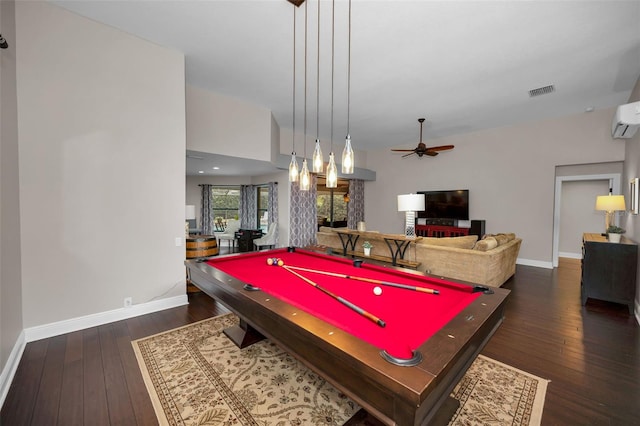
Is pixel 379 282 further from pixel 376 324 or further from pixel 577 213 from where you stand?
pixel 577 213

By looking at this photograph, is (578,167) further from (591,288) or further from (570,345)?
(570,345)

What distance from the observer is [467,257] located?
12.8 feet

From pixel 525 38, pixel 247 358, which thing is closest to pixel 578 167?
pixel 525 38

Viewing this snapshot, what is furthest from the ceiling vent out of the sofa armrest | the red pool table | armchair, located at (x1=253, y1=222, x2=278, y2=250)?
armchair, located at (x1=253, y1=222, x2=278, y2=250)

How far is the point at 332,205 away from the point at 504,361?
6710 millimetres

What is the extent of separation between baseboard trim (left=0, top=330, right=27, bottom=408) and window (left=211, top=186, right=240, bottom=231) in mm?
6697

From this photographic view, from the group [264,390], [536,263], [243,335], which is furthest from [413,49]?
[536,263]

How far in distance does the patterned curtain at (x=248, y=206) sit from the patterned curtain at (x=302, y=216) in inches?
78.7

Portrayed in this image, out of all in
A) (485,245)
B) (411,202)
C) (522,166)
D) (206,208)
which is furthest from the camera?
(206,208)

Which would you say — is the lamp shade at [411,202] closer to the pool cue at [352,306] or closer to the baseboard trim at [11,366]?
the pool cue at [352,306]

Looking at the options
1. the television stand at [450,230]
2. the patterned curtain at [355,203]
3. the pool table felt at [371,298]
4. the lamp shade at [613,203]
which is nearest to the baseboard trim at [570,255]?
the television stand at [450,230]

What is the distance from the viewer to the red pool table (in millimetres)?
951

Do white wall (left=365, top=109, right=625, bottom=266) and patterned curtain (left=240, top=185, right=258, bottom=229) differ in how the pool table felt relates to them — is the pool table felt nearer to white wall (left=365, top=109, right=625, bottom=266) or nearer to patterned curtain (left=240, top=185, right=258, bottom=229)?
white wall (left=365, top=109, right=625, bottom=266)

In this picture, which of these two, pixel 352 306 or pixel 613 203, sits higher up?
pixel 613 203
